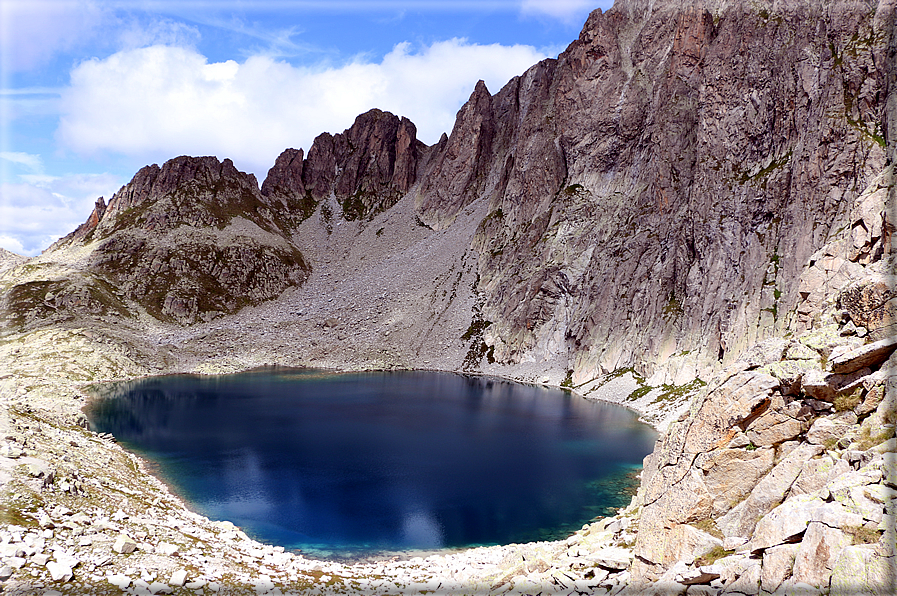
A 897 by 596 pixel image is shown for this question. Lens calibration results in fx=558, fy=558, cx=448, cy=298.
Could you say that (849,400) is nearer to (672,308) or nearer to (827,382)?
(827,382)

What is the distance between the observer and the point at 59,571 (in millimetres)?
19359

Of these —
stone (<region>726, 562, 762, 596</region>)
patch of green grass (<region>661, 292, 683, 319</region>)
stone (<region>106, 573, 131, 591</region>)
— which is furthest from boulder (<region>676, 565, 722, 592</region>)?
patch of green grass (<region>661, 292, 683, 319</region>)

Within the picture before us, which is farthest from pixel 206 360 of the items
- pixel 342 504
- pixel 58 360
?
pixel 342 504

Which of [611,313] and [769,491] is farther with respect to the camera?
[611,313]

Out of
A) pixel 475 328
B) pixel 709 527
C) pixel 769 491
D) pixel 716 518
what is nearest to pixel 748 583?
pixel 769 491

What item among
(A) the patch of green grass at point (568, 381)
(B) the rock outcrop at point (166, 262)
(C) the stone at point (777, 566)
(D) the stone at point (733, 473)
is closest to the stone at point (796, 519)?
(C) the stone at point (777, 566)

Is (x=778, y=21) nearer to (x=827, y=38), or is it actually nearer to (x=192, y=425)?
(x=827, y=38)

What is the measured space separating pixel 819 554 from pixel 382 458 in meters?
49.2

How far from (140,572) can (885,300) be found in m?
27.0

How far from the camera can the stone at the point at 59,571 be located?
19.1 m

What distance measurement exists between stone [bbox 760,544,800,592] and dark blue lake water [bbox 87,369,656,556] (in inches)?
1060

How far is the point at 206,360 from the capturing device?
128m

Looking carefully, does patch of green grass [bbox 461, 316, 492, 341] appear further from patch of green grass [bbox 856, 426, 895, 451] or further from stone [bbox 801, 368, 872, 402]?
patch of green grass [bbox 856, 426, 895, 451]

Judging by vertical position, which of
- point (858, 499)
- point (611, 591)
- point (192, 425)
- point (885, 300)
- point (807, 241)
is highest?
point (807, 241)
